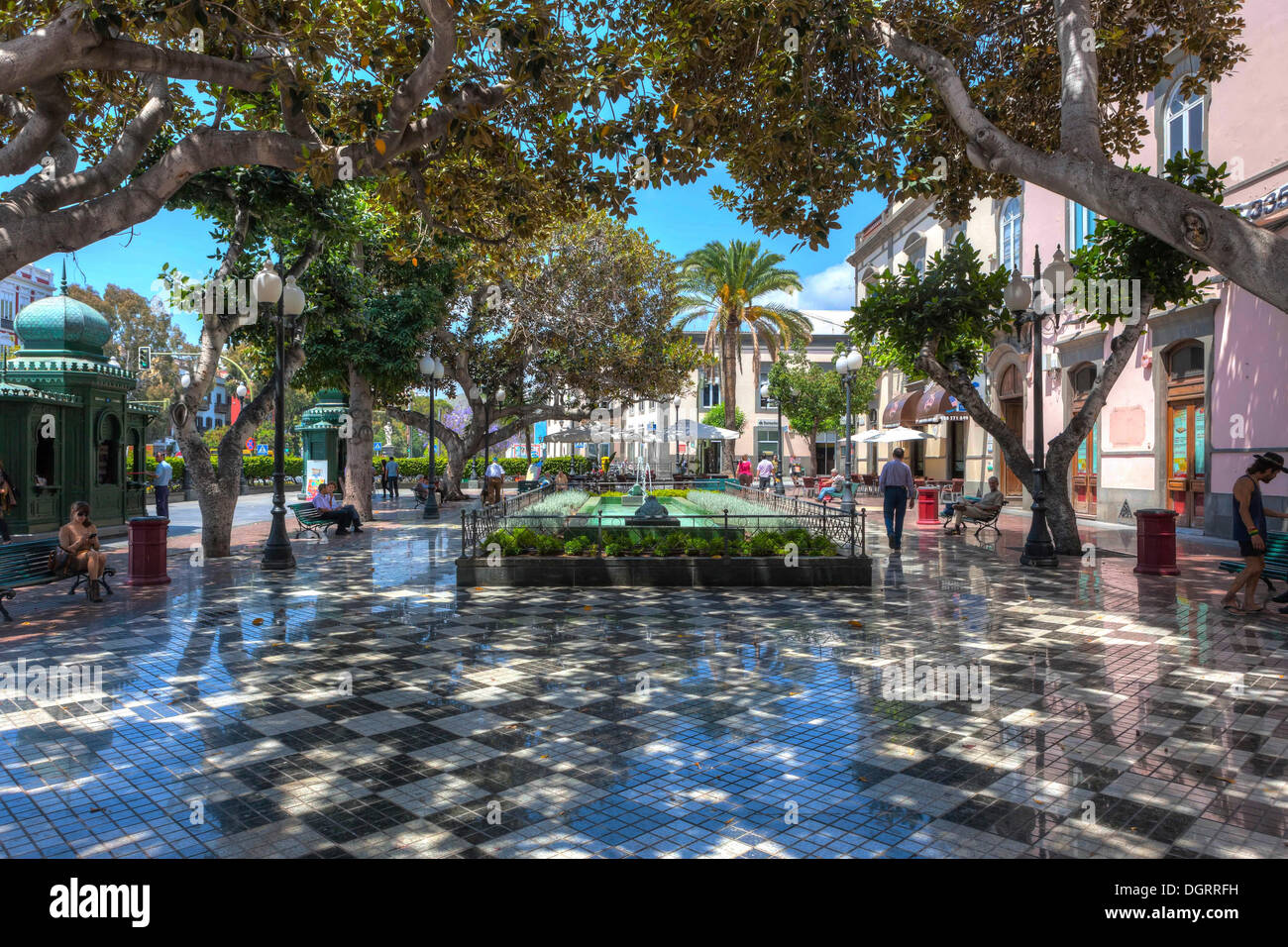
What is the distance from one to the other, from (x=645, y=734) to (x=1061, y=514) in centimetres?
1125

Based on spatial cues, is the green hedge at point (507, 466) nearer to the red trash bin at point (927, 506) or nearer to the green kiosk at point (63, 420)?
the red trash bin at point (927, 506)

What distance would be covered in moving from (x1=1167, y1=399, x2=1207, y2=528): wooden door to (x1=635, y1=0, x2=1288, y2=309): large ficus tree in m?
6.46

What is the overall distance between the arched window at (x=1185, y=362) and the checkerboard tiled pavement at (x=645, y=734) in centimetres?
984

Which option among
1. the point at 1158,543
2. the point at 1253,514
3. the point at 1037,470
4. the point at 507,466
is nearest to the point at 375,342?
the point at 1037,470

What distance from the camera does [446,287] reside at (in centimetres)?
2016

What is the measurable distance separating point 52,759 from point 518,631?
13.3 feet

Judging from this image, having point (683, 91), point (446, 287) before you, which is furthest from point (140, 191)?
point (446, 287)

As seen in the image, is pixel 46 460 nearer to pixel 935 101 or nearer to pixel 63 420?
pixel 63 420

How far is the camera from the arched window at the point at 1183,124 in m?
15.9

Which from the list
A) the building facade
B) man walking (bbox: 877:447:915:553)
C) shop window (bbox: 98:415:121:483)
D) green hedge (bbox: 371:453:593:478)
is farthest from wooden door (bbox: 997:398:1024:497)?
shop window (bbox: 98:415:121:483)

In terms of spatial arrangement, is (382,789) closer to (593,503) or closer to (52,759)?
(52,759)

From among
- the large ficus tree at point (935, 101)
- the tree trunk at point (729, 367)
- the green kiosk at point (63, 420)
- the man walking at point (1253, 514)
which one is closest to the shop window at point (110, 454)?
the green kiosk at point (63, 420)

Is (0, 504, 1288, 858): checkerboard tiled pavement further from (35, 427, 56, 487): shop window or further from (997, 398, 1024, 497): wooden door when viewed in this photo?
(997, 398, 1024, 497): wooden door

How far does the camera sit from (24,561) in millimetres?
8812
